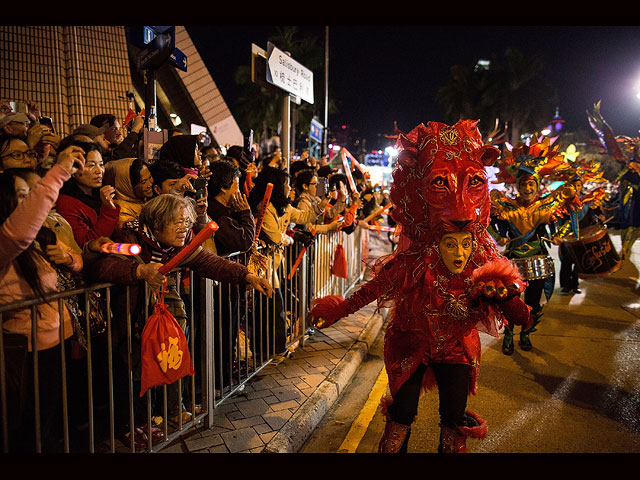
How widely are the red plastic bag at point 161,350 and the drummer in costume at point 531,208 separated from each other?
4.12 meters

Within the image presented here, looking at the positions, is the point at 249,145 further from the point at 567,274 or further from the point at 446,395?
the point at 567,274

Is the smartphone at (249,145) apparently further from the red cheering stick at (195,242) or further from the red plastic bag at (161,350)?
the red cheering stick at (195,242)

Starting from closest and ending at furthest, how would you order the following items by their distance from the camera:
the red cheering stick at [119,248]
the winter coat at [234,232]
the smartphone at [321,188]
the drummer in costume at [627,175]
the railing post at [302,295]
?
the red cheering stick at [119,248], the winter coat at [234,232], the railing post at [302,295], the smartphone at [321,188], the drummer in costume at [627,175]

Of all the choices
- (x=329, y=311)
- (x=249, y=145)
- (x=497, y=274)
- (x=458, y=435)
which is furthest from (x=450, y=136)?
(x=249, y=145)

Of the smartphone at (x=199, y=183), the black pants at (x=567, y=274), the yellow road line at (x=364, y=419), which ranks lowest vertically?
the yellow road line at (x=364, y=419)

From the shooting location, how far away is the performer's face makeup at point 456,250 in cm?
287

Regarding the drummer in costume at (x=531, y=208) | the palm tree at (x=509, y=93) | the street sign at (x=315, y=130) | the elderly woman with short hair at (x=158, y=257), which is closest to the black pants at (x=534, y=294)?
the drummer in costume at (x=531, y=208)

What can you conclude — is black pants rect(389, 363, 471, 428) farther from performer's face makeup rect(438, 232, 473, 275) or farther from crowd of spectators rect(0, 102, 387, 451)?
crowd of spectators rect(0, 102, 387, 451)

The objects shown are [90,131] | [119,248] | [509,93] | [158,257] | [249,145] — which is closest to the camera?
[119,248]

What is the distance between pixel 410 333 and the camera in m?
3.02

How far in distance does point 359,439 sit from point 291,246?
2234mm

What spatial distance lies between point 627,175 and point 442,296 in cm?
974

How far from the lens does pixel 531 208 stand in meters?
5.76
